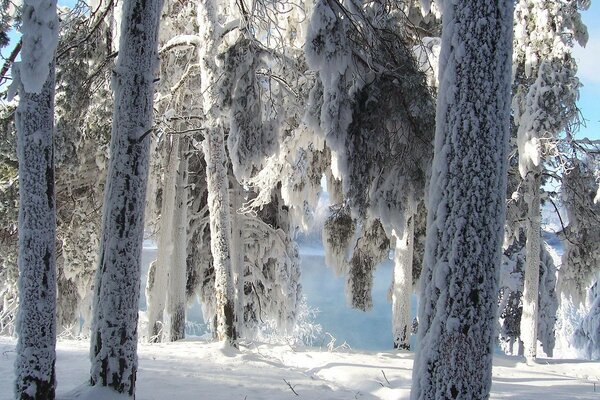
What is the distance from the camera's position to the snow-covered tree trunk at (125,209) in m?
4.43

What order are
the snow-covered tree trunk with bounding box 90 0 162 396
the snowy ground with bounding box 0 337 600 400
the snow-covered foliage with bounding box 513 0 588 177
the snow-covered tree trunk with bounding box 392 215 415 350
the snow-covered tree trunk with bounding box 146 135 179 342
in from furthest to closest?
the snow-covered tree trunk with bounding box 146 135 179 342
the snow-covered tree trunk with bounding box 392 215 415 350
the snow-covered foliage with bounding box 513 0 588 177
the snowy ground with bounding box 0 337 600 400
the snow-covered tree trunk with bounding box 90 0 162 396

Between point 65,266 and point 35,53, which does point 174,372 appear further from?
point 65,266

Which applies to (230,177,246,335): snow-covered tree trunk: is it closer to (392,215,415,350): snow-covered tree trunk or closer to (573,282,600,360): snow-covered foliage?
(392,215,415,350): snow-covered tree trunk

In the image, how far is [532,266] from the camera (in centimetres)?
1070

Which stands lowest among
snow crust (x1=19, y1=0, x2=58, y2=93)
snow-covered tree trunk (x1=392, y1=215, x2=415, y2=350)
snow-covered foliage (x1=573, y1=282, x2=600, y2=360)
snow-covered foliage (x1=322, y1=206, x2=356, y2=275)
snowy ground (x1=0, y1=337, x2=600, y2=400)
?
snow-covered foliage (x1=573, y1=282, x2=600, y2=360)

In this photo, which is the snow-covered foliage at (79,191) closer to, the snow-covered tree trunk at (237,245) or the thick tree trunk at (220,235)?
the thick tree trunk at (220,235)

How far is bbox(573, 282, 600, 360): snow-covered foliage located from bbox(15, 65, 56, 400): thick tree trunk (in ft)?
66.6

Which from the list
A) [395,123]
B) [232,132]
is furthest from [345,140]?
[232,132]

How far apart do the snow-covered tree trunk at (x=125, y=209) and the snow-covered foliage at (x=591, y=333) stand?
1968 centimetres

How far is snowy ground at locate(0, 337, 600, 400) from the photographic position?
5.72 metres

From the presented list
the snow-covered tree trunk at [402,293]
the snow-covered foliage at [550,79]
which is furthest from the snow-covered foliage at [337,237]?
the snow-covered foliage at [550,79]

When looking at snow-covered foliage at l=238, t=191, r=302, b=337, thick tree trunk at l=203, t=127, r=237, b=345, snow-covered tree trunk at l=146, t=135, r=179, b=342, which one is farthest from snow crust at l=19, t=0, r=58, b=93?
snow-covered foliage at l=238, t=191, r=302, b=337

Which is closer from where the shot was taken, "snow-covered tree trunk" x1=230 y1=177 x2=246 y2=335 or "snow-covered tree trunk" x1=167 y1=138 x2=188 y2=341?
"snow-covered tree trunk" x1=167 y1=138 x2=188 y2=341

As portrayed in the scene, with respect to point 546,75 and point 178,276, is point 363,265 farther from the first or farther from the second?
point 546,75
